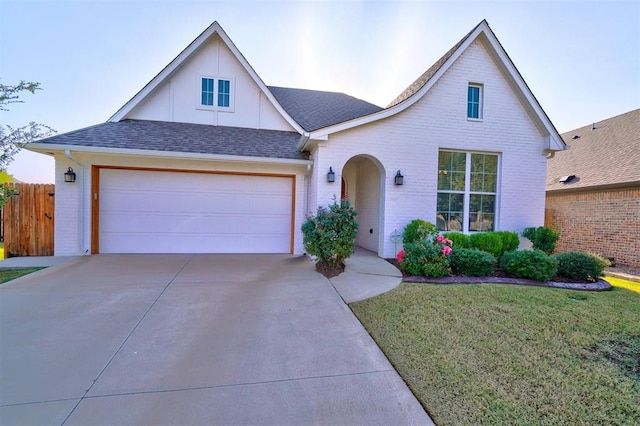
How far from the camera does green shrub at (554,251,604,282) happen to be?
21.1 feet

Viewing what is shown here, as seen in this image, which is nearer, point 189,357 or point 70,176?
point 189,357

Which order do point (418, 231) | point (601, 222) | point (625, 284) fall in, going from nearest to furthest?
point (625, 284), point (418, 231), point (601, 222)

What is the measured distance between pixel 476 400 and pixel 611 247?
1163cm

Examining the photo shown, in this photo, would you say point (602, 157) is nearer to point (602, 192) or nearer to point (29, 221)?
point (602, 192)

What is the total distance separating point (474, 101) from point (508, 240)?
426 centimetres

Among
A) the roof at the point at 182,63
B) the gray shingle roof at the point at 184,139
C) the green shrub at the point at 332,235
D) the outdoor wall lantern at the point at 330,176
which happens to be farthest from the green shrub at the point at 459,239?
the roof at the point at 182,63

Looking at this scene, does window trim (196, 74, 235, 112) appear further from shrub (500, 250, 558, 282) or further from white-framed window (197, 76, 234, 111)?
shrub (500, 250, 558, 282)

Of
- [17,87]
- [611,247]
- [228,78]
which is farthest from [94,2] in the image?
[611,247]

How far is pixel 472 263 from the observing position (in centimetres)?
624

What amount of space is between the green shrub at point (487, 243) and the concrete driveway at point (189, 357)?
181 inches

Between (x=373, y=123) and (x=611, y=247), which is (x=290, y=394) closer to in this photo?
(x=373, y=123)

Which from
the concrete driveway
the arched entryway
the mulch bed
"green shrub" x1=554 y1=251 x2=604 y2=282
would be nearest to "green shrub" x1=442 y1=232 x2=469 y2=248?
the mulch bed

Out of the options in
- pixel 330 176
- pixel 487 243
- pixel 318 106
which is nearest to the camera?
pixel 330 176

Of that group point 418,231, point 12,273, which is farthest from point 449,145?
point 12,273
